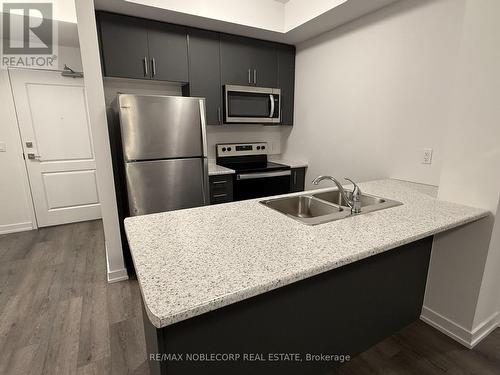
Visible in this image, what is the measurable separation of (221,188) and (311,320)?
5.80 ft

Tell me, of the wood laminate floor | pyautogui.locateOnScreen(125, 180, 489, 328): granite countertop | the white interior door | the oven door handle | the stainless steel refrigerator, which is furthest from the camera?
the white interior door

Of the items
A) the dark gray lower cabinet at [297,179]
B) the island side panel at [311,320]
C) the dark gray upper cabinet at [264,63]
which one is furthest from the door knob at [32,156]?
the island side panel at [311,320]

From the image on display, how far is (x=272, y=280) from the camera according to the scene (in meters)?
0.81

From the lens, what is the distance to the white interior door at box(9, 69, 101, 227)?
335 cm

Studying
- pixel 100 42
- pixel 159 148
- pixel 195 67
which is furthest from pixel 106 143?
pixel 195 67

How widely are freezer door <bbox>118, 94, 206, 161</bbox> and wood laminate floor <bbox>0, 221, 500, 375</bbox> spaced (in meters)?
1.17

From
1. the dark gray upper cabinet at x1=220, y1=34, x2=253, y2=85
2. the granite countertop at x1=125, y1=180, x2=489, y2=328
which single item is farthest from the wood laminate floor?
the dark gray upper cabinet at x1=220, y1=34, x2=253, y2=85

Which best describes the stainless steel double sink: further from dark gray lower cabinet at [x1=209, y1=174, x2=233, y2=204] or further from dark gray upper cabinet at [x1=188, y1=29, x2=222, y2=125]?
dark gray upper cabinet at [x1=188, y1=29, x2=222, y2=125]

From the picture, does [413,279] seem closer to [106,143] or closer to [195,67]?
[106,143]

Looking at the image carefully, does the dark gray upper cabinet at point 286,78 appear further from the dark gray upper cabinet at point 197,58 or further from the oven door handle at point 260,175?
the oven door handle at point 260,175

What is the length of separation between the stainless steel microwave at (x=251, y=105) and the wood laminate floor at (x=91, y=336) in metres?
1.95

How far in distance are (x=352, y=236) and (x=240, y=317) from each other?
0.55 metres

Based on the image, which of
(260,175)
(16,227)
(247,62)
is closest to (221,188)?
(260,175)

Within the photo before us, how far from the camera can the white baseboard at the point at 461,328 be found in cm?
164
